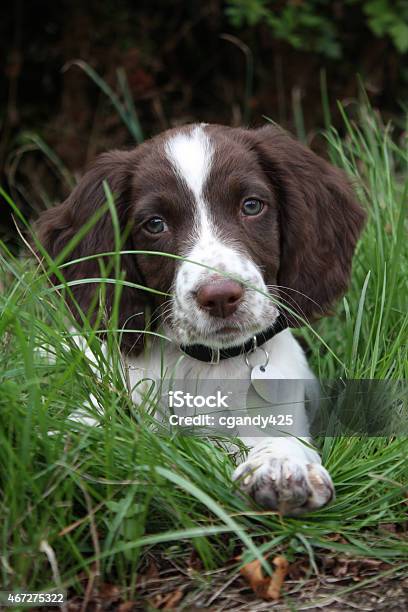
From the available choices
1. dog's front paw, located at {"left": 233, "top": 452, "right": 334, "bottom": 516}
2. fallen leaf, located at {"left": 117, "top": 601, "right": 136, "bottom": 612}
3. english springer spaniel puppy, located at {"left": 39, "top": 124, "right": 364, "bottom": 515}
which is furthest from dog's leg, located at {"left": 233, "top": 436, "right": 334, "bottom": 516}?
fallen leaf, located at {"left": 117, "top": 601, "right": 136, "bottom": 612}

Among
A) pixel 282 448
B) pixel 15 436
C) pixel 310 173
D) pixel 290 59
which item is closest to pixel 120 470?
Answer: pixel 15 436

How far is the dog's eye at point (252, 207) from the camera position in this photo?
3148mm

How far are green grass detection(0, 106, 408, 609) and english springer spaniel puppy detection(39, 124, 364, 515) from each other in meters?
0.22

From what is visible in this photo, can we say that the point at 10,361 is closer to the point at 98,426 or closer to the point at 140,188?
the point at 98,426

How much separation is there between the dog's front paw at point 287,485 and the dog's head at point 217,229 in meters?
0.57

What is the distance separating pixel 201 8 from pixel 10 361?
5.19m

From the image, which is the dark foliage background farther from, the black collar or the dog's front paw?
the dog's front paw

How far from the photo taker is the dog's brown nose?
8.97 feet

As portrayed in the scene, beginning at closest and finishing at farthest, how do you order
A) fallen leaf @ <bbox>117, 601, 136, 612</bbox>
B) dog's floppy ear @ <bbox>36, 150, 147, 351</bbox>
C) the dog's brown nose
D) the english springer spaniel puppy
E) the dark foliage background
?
fallen leaf @ <bbox>117, 601, 136, 612</bbox>
the dog's brown nose
the english springer spaniel puppy
dog's floppy ear @ <bbox>36, 150, 147, 351</bbox>
the dark foliage background

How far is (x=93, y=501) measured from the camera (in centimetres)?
244

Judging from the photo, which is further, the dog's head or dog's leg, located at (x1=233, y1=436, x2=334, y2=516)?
the dog's head

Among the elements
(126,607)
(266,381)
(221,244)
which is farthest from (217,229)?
(126,607)

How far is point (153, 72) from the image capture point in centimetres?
733

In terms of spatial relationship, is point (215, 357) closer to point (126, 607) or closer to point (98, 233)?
point (98, 233)
